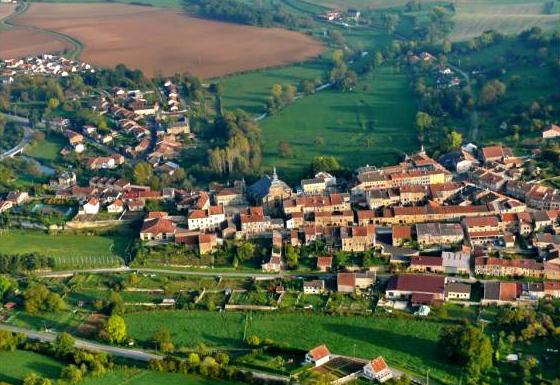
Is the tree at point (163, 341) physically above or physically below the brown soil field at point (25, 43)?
below

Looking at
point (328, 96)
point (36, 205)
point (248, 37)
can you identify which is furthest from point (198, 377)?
point (248, 37)

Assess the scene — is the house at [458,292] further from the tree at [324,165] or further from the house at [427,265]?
the tree at [324,165]

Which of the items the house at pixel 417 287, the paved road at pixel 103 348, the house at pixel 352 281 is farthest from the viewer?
the house at pixel 352 281

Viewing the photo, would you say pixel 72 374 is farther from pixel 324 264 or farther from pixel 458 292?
pixel 458 292

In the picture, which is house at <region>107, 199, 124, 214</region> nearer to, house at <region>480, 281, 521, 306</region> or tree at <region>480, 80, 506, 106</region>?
house at <region>480, 281, 521, 306</region>

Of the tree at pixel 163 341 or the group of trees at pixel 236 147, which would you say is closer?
the tree at pixel 163 341

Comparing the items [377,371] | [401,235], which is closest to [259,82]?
[401,235]

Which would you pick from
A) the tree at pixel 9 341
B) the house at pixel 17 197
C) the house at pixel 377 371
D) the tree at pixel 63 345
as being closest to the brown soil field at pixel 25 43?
the house at pixel 17 197
